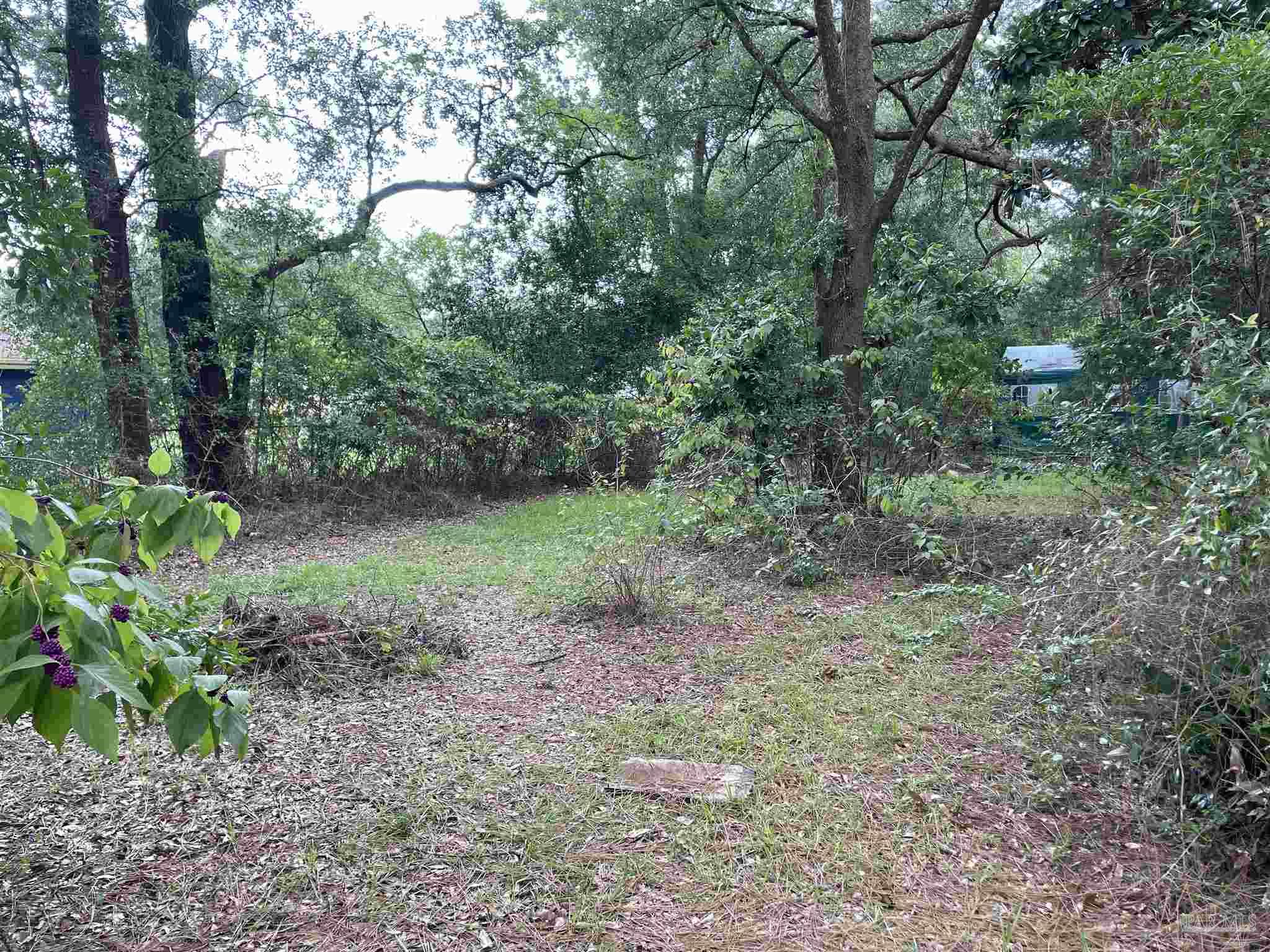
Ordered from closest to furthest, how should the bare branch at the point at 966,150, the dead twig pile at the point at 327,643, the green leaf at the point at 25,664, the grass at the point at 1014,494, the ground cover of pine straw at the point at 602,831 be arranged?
the green leaf at the point at 25,664, the ground cover of pine straw at the point at 602,831, the dead twig pile at the point at 327,643, the grass at the point at 1014,494, the bare branch at the point at 966,150

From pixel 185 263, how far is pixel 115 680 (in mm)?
8569

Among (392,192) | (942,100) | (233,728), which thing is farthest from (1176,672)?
(392,192)

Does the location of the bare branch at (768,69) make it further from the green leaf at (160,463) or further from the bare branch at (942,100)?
the green leaf at (160,463)

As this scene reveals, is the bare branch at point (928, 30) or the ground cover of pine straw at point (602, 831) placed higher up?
the bare branch at point (928, 30)

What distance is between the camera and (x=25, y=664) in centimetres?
87

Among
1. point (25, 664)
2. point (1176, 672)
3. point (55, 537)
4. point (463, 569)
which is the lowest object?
point (463, 569)

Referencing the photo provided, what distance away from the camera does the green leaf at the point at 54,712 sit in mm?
950

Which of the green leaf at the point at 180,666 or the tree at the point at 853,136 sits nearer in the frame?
the green leaf at the point at 180,666

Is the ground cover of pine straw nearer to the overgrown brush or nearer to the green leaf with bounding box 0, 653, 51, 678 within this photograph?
the overgrown brush

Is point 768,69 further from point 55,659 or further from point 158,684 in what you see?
point 55,659

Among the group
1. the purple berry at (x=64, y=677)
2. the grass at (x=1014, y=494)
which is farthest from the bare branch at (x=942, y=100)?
the purple berry at (x=64, y=677)

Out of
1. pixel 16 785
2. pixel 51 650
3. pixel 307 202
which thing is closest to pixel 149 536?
pixel 51 650

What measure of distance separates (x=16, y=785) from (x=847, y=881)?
2978 millimetres

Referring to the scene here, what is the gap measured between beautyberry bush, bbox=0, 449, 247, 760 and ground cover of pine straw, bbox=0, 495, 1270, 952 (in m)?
1.08
